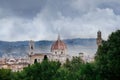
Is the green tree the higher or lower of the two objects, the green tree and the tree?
the lower

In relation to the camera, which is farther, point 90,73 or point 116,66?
point 90,73

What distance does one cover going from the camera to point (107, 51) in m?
56.7

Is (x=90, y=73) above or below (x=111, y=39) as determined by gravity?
below

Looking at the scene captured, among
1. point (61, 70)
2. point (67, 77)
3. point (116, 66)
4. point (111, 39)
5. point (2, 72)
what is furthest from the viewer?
point (2, 72)

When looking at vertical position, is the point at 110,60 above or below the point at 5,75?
above

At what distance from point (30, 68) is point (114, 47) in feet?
74.5

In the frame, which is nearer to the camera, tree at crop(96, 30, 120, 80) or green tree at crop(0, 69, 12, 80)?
tree at crop(96, 30, 120, 80)

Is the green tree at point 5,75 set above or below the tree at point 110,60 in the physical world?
below

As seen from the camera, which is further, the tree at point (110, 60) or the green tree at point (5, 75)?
the green tree at point (5, 75)

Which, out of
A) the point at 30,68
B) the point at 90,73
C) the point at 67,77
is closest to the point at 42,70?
the point at 30,68

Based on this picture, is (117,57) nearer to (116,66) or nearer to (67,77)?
(116,66)

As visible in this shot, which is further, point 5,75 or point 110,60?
point 5,75

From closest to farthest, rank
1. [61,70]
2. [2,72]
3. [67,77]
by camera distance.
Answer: [67,77] < [61,70] < [2,72]

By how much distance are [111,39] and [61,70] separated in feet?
52.5
